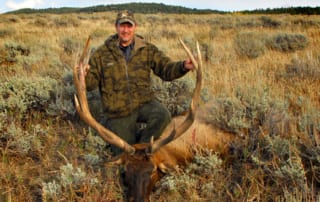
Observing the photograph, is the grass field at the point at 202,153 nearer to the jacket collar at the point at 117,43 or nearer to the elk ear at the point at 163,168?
the elk ear at the point at 163,168

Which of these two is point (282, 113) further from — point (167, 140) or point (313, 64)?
point (313, 64)

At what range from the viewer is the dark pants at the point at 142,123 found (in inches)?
162

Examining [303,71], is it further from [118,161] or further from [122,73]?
[118,161]

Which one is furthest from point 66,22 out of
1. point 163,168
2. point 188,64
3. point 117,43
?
point 163,168

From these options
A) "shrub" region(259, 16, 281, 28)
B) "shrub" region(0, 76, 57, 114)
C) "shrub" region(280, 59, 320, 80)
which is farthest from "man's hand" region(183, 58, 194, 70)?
"shrub" region(259, 16, 281, 28)

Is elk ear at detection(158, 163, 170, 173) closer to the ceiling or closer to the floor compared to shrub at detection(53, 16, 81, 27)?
closer to the floor

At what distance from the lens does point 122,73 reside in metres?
4.24

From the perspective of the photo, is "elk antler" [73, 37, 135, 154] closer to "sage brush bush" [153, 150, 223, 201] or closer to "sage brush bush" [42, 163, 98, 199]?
"sage brush bush" [42, 163, 98, 199]

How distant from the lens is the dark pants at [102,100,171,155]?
4121 mm

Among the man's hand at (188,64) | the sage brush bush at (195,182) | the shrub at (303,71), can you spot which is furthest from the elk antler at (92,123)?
the shrub at (303,71)

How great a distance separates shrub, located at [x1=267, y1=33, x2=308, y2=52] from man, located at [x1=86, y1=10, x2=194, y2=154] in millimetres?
6745

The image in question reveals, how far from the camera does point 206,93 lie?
200 inches

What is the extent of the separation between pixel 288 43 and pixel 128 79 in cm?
737

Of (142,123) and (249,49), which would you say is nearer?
(142,123)
